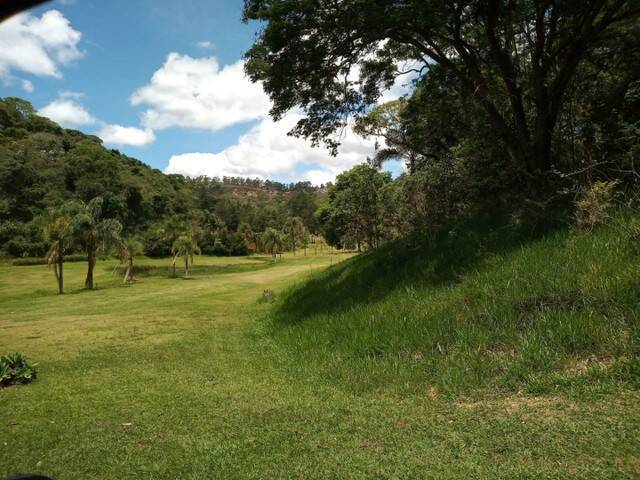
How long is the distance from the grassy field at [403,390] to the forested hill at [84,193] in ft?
167

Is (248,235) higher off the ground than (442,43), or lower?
lower

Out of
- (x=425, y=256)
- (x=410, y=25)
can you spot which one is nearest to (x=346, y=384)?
(x=425, y=256)

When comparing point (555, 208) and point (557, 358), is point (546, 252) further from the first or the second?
point (557, 358)

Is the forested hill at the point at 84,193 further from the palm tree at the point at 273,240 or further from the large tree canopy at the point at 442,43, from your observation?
the large tree canopy at the point at 442,43

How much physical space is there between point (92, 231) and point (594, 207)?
1592 inches

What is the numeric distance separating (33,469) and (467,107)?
13.9 metres

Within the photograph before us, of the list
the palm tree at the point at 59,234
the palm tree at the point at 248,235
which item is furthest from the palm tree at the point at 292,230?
the palm tree at the point at 59,234

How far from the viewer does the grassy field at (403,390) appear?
3.77 metres

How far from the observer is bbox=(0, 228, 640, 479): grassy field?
377cm

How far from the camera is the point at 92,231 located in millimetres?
39375

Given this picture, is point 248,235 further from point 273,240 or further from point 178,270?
point 178,270

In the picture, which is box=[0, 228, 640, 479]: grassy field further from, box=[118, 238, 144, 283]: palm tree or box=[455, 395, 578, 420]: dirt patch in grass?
box=[118, 238, 144, 283]: palm tree

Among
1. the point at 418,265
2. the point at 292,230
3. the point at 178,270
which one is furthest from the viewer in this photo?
the point at 292,230

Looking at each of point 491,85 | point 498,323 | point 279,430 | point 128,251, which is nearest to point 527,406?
point 498,323
